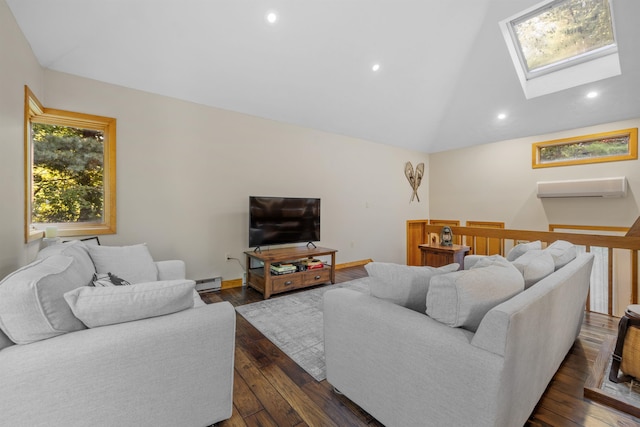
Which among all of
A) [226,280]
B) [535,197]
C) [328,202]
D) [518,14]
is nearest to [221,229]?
[226,280]

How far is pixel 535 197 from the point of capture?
5.07 metres

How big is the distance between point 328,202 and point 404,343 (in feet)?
12.3

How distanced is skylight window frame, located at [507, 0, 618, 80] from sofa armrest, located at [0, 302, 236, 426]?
16.7 feet

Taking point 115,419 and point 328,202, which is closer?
point 115,419

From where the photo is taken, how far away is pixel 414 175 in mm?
6473

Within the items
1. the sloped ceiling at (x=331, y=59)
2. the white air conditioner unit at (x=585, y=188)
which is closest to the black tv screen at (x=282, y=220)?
the sloped ceiling at (x=331, y=59)

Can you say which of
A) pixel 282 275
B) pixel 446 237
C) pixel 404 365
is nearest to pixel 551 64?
pixel 446 237

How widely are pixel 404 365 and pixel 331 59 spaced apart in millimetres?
3590

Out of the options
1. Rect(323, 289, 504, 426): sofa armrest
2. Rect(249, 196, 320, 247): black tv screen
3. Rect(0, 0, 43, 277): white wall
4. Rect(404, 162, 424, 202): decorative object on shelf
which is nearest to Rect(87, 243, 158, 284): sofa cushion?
Rect(0, 0, 43, 277): white wall

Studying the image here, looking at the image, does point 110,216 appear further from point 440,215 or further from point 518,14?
point 440,215

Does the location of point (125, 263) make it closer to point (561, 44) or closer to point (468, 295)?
Result: point (468, 295)

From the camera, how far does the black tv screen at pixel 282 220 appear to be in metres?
3.78

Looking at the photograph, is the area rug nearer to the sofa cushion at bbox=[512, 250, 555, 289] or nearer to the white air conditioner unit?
the sofa cushion at bbox=[512, 250, 555, 289]

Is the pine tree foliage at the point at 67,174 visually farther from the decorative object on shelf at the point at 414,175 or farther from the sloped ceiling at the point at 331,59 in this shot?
the decorative object on shelf at the point at 414,175
